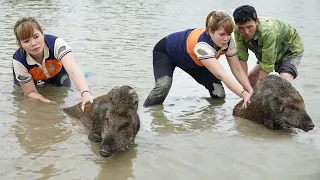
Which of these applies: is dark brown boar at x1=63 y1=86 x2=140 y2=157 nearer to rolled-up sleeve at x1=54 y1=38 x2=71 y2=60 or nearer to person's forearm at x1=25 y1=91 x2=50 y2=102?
rolled-up sleeve at x1=54 y1=38 x2=71 y2=60

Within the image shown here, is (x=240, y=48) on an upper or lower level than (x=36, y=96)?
upper

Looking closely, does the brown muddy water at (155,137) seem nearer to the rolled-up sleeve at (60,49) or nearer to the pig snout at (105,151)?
the pig snout at (105,151)

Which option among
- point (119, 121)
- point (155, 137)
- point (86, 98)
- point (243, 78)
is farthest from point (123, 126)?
point (243, 78)

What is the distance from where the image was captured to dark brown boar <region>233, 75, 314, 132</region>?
17.0ft

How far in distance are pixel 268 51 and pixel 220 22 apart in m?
0.88

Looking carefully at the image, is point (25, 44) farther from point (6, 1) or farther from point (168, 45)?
point (6, 1)

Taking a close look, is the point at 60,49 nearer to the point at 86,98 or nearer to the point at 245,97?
the point at 86,98

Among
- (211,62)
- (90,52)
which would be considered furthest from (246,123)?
(90,52)

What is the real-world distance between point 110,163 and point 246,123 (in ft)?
7.21

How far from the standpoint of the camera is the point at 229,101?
680 cm

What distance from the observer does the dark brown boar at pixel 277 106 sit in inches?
204

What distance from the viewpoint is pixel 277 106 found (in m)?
5.39

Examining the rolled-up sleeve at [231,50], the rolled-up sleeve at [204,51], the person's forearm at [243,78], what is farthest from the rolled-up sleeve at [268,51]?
the rolled-up sleeve at [204,51]

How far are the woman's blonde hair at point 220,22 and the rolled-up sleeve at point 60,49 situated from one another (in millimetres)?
2066
